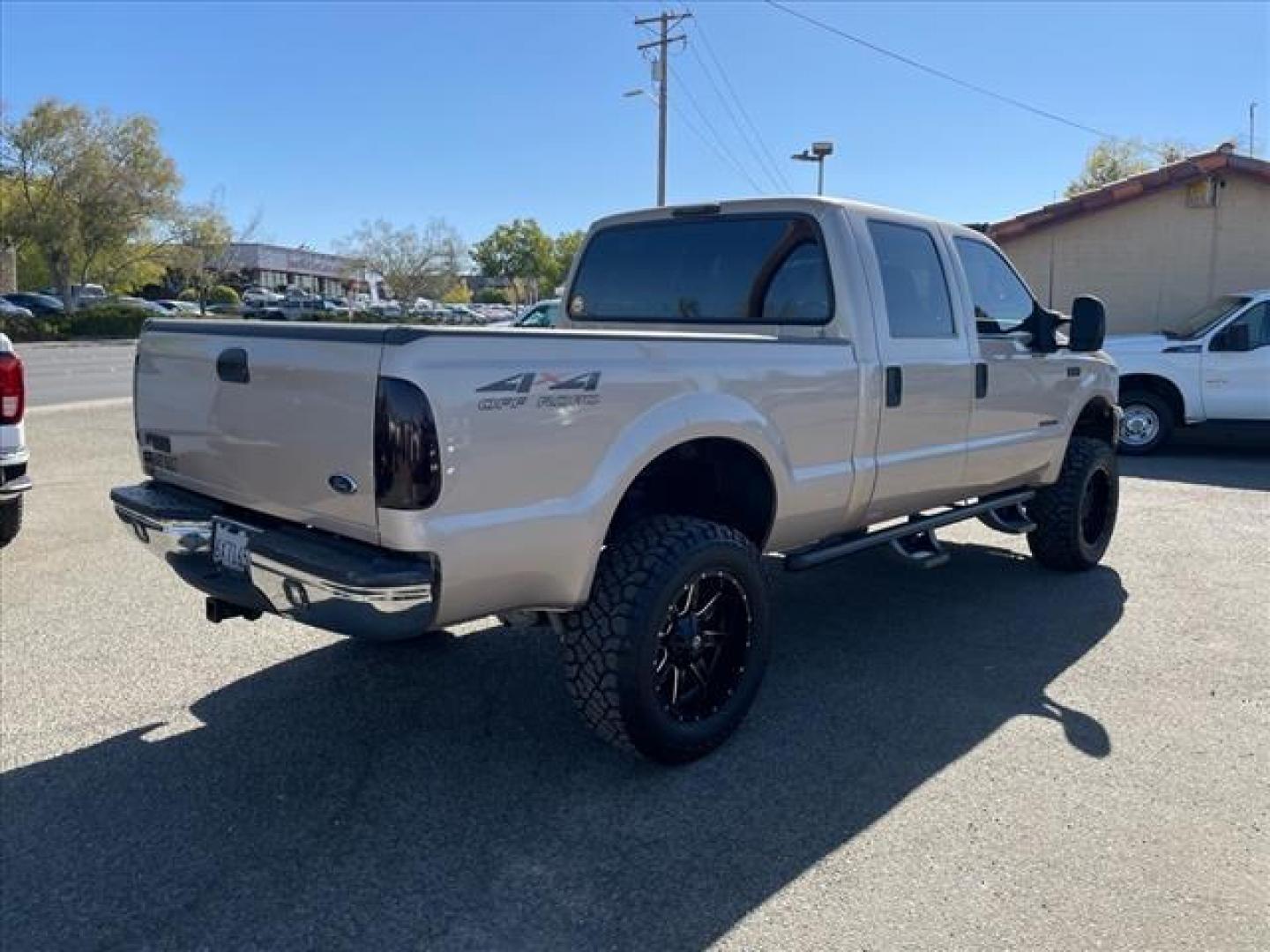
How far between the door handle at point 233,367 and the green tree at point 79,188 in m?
50.7

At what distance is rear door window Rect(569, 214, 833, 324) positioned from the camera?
4.32 metres

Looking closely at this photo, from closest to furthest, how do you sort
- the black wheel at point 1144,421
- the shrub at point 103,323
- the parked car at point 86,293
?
the black wheel at point 1144,421
the shrub at point 103,323
the parked car at point 86,293

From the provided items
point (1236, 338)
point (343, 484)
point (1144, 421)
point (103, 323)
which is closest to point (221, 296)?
point (103, 323)

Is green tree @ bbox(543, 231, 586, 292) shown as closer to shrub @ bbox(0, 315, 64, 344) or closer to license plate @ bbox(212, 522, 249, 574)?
shrub @ bbox(0, 315, 64, 344)

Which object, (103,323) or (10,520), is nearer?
(10,520)

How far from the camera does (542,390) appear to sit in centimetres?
289

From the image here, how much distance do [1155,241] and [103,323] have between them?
135 ft

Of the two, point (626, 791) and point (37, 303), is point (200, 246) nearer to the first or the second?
point (37, 303)

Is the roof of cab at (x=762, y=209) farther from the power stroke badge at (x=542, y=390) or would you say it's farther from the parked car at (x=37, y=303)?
the parked car at (x=37, y=303)

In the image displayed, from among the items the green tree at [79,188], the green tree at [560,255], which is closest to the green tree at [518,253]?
the green tree at [560,255]

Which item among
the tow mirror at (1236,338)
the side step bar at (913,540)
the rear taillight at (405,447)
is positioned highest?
the tow mirror at (1236,338)

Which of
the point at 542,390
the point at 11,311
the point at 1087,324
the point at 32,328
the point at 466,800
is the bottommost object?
the point at 466,800

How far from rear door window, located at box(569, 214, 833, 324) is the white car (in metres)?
7.98

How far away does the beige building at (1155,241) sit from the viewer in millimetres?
14164
